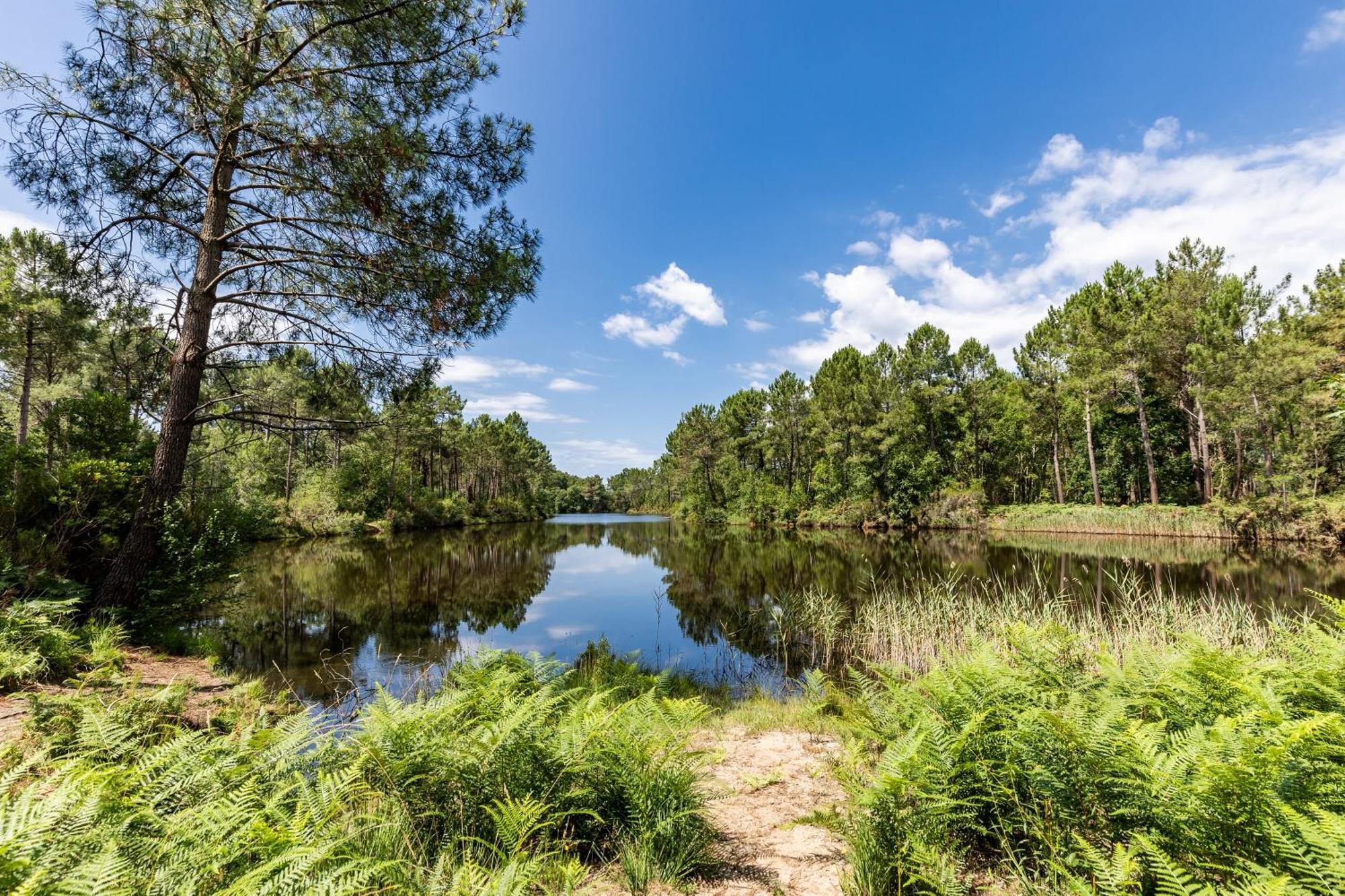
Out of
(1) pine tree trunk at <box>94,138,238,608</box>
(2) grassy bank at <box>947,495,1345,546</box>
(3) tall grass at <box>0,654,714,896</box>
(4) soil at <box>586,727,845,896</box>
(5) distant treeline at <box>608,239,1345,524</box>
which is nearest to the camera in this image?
(3) tall grass at <box>0,654,714,896</box>

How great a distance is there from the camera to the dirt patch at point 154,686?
12.5 ft

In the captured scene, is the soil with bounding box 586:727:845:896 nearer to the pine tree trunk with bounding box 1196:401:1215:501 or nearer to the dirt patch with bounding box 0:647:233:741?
the dirt patch with bounding box 0:647:233:741

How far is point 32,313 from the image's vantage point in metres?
16.3

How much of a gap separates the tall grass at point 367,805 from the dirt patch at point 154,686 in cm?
63

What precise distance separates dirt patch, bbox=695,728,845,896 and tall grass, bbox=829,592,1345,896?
1.07 ft

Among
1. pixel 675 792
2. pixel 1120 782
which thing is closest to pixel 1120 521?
pixel 1120 782

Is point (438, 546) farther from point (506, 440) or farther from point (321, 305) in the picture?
point (506, 440)

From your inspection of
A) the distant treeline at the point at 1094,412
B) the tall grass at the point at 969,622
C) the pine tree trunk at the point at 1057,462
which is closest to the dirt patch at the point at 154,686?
the tall grass at the point at 969,622

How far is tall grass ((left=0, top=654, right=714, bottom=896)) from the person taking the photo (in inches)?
69.6

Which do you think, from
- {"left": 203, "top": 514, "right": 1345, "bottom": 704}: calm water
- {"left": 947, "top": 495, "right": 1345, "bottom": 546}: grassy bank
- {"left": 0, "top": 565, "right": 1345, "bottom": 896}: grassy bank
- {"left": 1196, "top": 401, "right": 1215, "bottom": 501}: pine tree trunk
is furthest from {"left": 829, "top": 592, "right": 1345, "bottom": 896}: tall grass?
{"left": 1196, "top": 401, "right": 1215, "bottom": 501}: pine tree trunk

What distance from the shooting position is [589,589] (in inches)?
703

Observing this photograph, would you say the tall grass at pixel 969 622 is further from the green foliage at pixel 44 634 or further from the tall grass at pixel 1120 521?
the tall grass at pixel 1120 521

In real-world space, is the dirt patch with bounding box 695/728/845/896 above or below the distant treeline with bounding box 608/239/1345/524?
below

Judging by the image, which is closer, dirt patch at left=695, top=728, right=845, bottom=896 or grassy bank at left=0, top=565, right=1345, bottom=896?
grassy bank at left=0, top=565, right=1345, bottom=896
